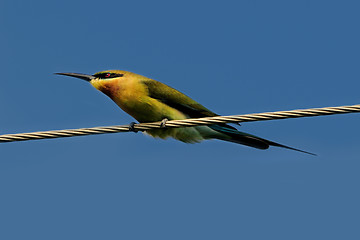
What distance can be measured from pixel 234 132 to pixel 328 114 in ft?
5.60

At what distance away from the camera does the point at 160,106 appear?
5145 millimetres

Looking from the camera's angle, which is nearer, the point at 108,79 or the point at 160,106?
the point at 160,106

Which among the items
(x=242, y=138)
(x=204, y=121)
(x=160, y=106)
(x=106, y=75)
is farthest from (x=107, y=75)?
(x=204, y=121)

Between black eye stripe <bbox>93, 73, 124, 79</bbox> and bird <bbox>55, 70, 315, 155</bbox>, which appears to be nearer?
bird <bbox>55, 70, 315, 155</bbox>

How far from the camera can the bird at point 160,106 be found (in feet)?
16.7

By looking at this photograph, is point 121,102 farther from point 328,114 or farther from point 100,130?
point 328,114

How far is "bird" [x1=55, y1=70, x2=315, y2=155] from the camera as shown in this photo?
5.10m

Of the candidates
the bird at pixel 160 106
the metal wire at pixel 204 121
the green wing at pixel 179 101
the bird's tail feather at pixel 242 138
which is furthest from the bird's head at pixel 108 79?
the metal wire at pixel 204 121

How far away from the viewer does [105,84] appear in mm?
5332

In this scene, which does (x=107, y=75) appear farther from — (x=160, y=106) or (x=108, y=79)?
(x=160, y=106)

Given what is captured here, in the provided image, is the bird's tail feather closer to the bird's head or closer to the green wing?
the green wing

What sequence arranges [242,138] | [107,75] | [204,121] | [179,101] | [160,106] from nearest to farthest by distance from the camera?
[204,121] < [242,138] < [160,106] < [179,101] < [107,75]

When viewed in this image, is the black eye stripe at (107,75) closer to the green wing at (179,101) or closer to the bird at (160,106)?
the bird at (160,106)

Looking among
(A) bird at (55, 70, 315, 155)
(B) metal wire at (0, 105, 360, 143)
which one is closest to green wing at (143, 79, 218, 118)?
(A) bird at (55, 70, 315, 155)
